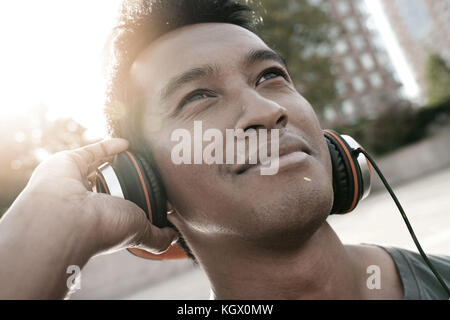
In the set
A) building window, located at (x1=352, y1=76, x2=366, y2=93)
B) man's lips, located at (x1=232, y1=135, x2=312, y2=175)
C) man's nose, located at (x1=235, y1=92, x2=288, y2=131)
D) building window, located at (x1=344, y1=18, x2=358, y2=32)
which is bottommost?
man's lips, located at (x1=232, y1=135, x2=312, y2=175)

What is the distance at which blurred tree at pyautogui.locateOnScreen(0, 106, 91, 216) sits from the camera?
13.8 metres

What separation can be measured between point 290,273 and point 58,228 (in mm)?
→ 964

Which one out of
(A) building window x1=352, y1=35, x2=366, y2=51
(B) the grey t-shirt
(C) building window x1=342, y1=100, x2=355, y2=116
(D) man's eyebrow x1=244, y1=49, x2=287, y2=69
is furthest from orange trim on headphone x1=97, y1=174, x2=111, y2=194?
(A) building window x1=352, y1=35, x2=366, y2=51

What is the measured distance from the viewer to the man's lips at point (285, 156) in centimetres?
133

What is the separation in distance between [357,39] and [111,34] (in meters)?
57.3

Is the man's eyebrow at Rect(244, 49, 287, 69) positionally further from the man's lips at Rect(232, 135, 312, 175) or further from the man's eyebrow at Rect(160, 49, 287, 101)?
the man's lips at Rect(232, 135, 312, 175)

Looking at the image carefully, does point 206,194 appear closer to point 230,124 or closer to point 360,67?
point 230,124

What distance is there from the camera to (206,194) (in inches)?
56.1

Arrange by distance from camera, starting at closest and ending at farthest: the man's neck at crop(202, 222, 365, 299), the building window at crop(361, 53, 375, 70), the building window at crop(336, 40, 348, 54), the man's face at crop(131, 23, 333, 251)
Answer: the man's face at crop(131, 23, 333, 251), the man's neck at crop(202, 222, 365, 299), the building window at crop(336, 40, 348, 54), the building window at crop(361, 53, 375, 70)

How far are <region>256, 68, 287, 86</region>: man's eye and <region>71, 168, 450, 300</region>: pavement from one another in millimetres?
1824

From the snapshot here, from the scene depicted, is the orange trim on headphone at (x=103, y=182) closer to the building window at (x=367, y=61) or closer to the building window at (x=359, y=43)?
the building window at (x=367, y=61)

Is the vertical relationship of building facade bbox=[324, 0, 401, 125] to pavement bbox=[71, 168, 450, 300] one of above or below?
above

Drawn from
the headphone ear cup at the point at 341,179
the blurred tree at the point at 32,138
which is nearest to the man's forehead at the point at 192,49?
the headphone ear cup at the point at 341,179

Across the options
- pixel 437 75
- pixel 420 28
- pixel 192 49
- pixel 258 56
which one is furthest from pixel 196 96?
pixel 420 28
